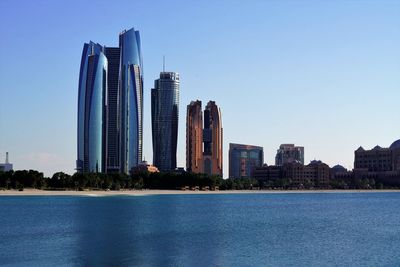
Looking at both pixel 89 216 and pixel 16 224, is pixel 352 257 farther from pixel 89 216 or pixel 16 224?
pixel 89 216

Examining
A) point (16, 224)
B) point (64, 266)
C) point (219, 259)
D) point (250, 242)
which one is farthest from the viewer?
point (16, 224)

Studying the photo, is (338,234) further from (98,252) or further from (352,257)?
(98,252)

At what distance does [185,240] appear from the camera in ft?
241

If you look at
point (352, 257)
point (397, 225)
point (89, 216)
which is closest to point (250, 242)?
point (352, 257)

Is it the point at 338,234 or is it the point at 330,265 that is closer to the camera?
the point at 330,265

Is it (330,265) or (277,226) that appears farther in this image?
(277,226)

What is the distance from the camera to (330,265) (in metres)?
56.1

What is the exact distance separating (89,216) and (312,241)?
50342mm

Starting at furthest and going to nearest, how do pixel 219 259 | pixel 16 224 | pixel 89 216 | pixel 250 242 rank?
pixel 89 216
pixel 16 224
pixel 250 242
pixel 219 259

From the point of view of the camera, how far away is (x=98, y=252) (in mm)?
61656

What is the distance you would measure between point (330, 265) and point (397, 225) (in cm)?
4951

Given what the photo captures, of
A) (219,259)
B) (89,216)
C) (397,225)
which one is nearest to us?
(219,259)

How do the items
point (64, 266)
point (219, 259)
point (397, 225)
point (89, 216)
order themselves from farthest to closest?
1. point (89, 216)
2. point (397, 225)
3. point (219, 259)
4. point (64, 266)

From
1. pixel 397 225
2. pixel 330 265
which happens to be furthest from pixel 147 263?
pixel 397 225
